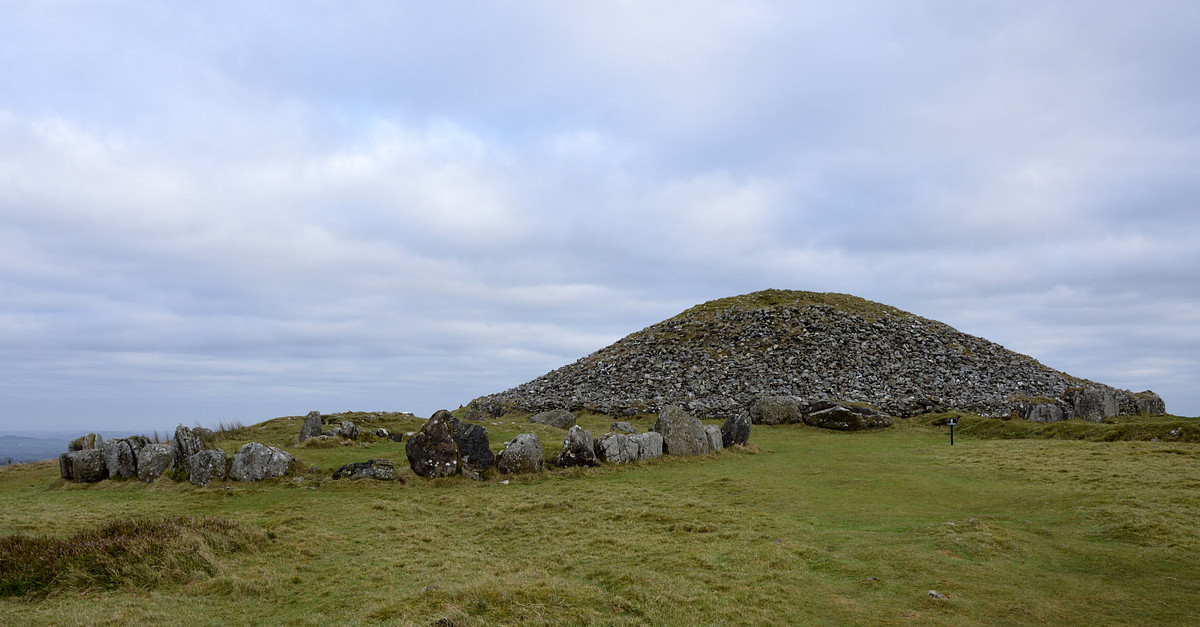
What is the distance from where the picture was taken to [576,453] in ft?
67.1

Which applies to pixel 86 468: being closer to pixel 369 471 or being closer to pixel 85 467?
pixel 85 467

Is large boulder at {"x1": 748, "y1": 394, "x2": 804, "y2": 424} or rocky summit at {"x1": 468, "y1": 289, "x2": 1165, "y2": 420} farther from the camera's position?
rocky summit at {"x1": 468, "y1": 289, "x2": 1165, "y2": 420}

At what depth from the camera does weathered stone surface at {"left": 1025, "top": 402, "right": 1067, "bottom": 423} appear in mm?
31578

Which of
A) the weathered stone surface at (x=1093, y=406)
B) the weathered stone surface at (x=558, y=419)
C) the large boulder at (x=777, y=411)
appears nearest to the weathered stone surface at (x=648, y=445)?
the weathered stone surface at (x=558, y=419)

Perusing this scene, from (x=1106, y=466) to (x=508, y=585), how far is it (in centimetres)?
1873

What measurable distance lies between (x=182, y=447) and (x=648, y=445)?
1458 cm

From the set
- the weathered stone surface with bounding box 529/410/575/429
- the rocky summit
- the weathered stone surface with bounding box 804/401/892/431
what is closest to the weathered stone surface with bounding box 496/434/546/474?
the weathered stone surface with bounding box 529/410/575/429

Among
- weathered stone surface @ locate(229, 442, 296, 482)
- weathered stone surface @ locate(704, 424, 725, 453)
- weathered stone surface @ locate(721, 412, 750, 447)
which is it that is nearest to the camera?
weathered stone surface @ locate(229, 442, 296, 482)

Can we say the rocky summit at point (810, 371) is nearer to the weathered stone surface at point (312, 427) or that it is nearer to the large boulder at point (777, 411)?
the large boulder at point (777, 411)

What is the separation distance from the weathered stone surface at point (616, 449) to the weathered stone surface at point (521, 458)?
208 centimetres

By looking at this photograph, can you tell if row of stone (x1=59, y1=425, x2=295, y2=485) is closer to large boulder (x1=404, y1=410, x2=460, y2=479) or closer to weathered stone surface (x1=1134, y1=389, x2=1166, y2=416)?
large boulder (x1=404, y1=410, x2=460, y2=479)

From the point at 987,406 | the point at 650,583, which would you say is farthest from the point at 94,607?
the point at 987,406

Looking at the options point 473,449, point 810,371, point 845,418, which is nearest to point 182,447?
point 473,449

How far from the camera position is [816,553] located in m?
10.5
